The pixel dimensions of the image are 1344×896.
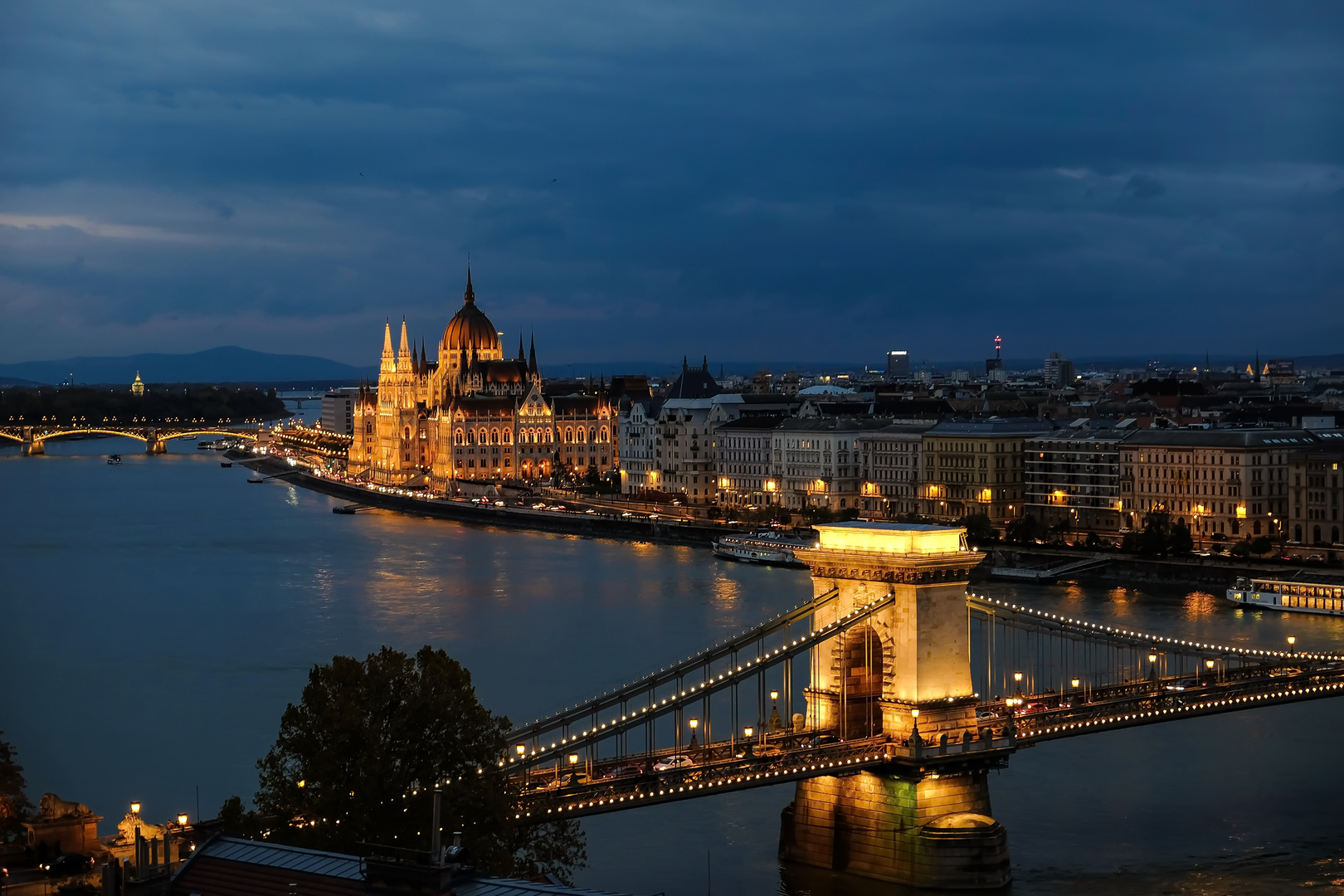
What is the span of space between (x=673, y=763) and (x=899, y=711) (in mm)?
1781

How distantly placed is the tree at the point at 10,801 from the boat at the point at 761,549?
25111 millimetres

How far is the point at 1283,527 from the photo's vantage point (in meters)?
39.3

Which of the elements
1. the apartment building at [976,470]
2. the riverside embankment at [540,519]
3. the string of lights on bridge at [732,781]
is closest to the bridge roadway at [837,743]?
the string of lights on bridge at [732,781]

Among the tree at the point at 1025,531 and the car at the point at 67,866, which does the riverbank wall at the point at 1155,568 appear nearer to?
the tree at the point at 1025,531

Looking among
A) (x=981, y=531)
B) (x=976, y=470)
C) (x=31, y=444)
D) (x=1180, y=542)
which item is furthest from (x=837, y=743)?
(x=31, y=444)

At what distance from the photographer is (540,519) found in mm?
54188

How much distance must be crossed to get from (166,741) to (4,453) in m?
82.0

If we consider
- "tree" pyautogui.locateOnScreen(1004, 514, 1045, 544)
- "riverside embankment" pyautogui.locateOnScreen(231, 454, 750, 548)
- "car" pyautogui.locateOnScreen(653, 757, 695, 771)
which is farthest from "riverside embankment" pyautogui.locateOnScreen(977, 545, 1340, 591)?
"car" pyautogui.locateOnScreen(653, 757, 695, 771)

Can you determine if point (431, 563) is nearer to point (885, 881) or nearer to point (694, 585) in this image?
point (694, 585)

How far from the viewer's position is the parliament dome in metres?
81.1

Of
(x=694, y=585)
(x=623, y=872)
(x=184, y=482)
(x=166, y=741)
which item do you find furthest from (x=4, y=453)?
(x=623, y=872)

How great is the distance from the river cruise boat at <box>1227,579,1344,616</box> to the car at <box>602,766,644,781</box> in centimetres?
1953

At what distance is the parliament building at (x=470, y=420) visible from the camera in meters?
69.5

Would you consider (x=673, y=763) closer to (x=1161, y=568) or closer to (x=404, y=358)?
(x=1161, y=568)
